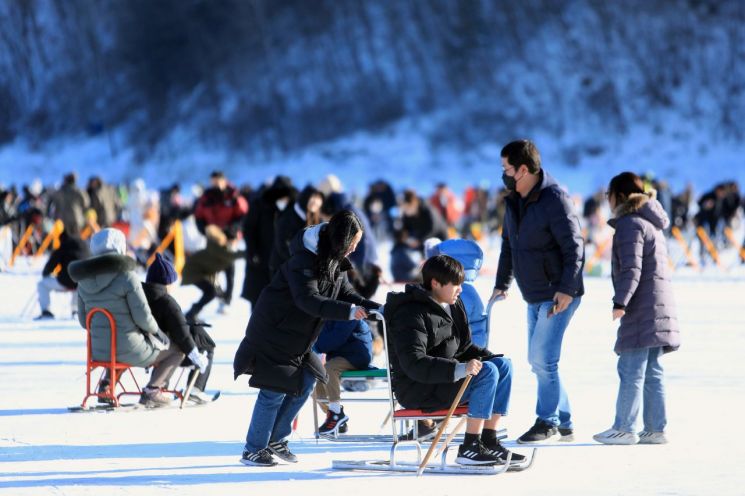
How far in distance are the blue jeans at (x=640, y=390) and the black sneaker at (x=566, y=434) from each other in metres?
0.22

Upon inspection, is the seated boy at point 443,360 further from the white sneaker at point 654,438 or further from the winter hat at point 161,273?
the winter hat at point 161,273

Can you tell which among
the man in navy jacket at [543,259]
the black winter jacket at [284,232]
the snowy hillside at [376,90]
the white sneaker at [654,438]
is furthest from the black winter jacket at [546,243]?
the snowy hillside at [376,90]

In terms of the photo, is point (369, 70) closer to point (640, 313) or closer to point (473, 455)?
point (640, 313)

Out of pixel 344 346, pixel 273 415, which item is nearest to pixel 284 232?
pixel 344 346

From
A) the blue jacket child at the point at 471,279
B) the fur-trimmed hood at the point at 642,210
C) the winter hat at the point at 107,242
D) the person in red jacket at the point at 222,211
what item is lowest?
the blue jacket child at the point at 471,279

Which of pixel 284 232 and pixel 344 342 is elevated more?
pixel 284 232

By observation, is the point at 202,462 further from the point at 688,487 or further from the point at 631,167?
the point at 631,167

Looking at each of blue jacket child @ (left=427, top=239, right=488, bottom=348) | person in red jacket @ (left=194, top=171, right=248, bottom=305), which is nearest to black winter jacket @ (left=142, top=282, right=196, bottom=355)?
blue jacket child @ (left=427, top=239, right=488, bottom=348)

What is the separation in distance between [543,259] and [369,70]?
56.4m

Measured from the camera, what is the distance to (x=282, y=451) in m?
5.91

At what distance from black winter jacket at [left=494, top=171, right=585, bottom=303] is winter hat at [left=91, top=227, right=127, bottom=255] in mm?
2385

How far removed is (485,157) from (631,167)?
5.94 meters

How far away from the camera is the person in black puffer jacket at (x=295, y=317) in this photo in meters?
5.62

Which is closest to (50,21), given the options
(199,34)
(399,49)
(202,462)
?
(199,34)
